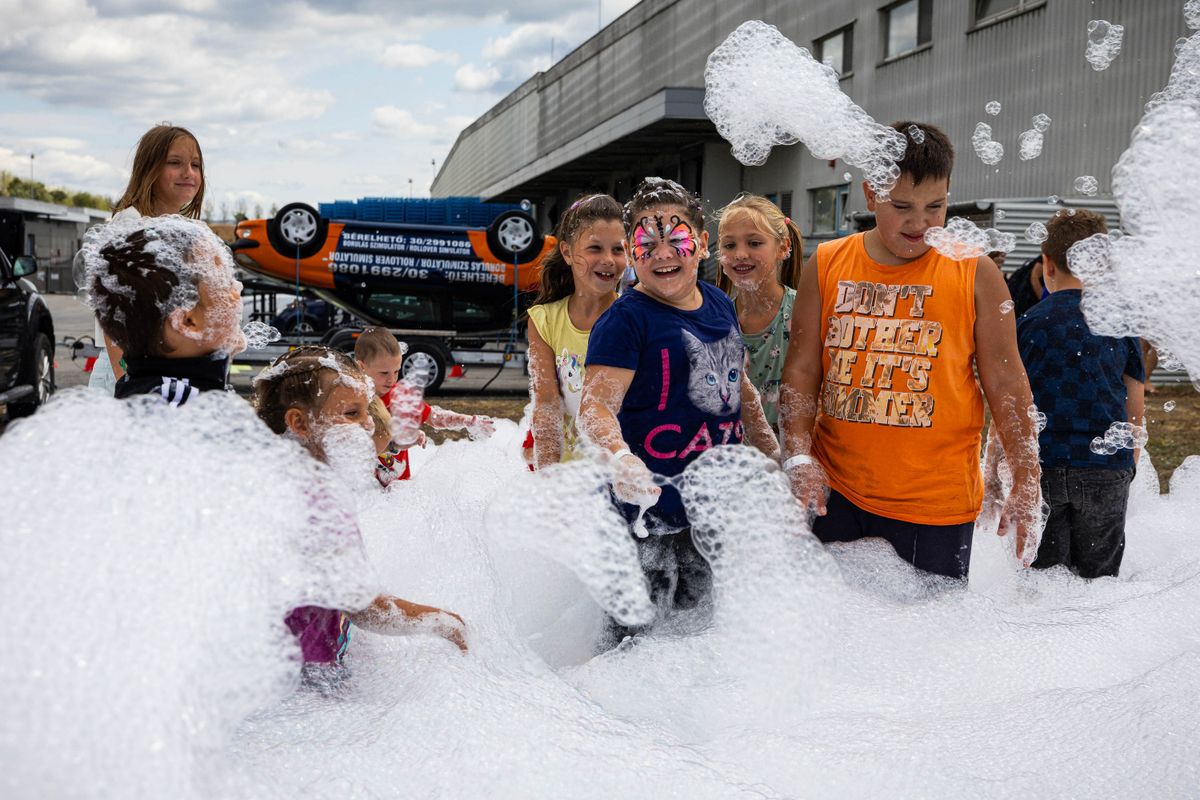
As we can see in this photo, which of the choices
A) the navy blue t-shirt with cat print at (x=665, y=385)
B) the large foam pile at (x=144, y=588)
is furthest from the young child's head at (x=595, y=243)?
the large foam pile at (x=144, y=588)

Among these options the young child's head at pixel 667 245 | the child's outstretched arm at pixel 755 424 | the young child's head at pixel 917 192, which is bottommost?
the child's outstretched arm at pixel 755 424

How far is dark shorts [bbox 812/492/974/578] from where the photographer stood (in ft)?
8.09

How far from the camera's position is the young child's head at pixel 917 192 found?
7.91ft

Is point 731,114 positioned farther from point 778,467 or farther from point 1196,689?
point 1196,689

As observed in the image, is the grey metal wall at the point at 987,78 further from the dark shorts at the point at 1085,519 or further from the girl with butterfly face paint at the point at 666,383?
the dark shorts at the point at 1085,519

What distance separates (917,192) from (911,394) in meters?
0.49

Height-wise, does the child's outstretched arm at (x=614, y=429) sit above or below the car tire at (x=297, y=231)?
below

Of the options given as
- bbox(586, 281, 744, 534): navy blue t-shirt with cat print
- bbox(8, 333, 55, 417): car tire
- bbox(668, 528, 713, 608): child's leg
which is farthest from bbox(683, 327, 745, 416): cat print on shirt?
bbox(8, 333, 55, 417): car tire

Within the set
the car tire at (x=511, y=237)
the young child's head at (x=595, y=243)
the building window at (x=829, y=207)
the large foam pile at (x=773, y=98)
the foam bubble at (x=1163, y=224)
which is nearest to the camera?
the foam bubble at (x=1163, y=224)

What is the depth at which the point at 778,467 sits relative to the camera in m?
2.53

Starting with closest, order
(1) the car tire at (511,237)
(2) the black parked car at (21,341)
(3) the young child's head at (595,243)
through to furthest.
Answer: (3) the young child's head at (595,243), (2) the black parked car at (21,341), (1) the car tire at (511,237)

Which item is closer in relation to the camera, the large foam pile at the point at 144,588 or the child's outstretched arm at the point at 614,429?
the large foam pile at the point at 144,588

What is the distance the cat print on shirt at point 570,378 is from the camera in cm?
293

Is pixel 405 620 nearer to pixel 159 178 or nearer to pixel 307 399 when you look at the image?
pixel 307 399
